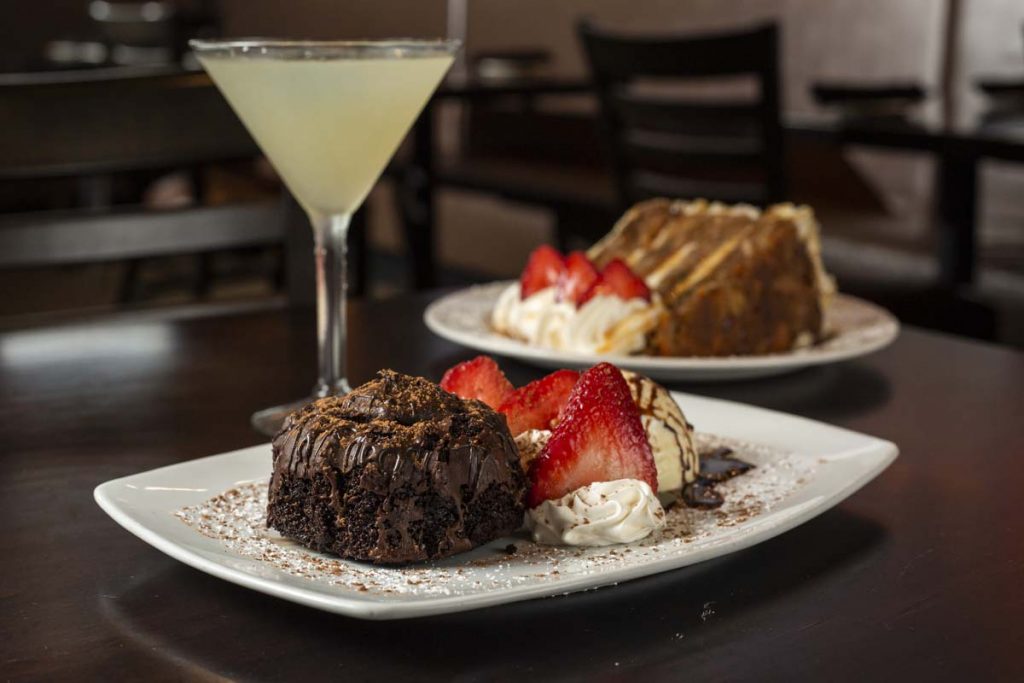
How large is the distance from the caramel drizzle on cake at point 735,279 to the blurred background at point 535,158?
21.4 inches

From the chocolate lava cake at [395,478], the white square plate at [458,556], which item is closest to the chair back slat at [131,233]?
the white square plate at [458,556]

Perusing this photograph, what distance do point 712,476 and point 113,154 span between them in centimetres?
115

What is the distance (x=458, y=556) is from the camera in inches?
25.6

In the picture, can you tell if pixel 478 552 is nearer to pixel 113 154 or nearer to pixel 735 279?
pixel 735 279

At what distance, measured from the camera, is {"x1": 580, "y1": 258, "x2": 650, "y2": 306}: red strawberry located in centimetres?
119

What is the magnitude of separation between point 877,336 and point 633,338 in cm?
23

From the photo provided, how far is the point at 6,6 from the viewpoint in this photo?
822 cm

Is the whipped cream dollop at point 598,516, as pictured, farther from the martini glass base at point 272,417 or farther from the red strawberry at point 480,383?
the martini glass base at point 272,417

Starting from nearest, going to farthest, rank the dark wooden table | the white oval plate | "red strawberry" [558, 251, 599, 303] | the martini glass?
the dark wooden table → the martini glass → the white oval plate → "red strawberry" [558, 251, 599, 303]

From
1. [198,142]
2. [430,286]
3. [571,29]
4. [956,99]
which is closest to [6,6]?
[571,29]

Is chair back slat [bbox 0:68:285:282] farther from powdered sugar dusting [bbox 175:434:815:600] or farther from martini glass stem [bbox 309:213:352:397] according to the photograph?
powdered sugar dusting [bbox 175:434:815:600]

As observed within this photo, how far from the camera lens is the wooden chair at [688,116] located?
2613 millimetres

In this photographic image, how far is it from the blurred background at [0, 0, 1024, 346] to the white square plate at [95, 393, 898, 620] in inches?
36.7

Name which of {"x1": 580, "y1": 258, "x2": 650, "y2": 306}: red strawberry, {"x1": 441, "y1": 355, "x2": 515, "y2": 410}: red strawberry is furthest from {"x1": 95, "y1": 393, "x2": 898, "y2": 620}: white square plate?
{"x1": 580, "y1": 258, "x2": 650, "y2": 306}: red strawberry
